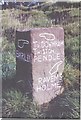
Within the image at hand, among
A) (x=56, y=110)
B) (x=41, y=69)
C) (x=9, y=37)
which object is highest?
(x=9, y=37)

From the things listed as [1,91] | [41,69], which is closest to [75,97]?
[41,69]

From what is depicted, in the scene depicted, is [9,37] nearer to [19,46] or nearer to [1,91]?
[19,46]

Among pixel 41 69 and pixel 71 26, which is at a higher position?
pixel 71 26

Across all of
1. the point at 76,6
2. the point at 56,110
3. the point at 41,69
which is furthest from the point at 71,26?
the point at 56,110

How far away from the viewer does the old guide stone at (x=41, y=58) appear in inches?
283

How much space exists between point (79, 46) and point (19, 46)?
90 centimetres

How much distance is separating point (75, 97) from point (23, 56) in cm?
100

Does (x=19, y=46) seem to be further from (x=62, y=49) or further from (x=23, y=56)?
(x=62, y=49)

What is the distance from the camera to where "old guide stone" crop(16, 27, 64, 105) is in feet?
23.6

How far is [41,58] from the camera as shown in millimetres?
7227

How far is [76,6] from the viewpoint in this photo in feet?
23.3

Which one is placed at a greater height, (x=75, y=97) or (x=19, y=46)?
(x=19, y=46)

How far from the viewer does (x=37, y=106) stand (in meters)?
7.30

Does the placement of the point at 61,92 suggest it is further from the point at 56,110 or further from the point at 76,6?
the point at 76,6
